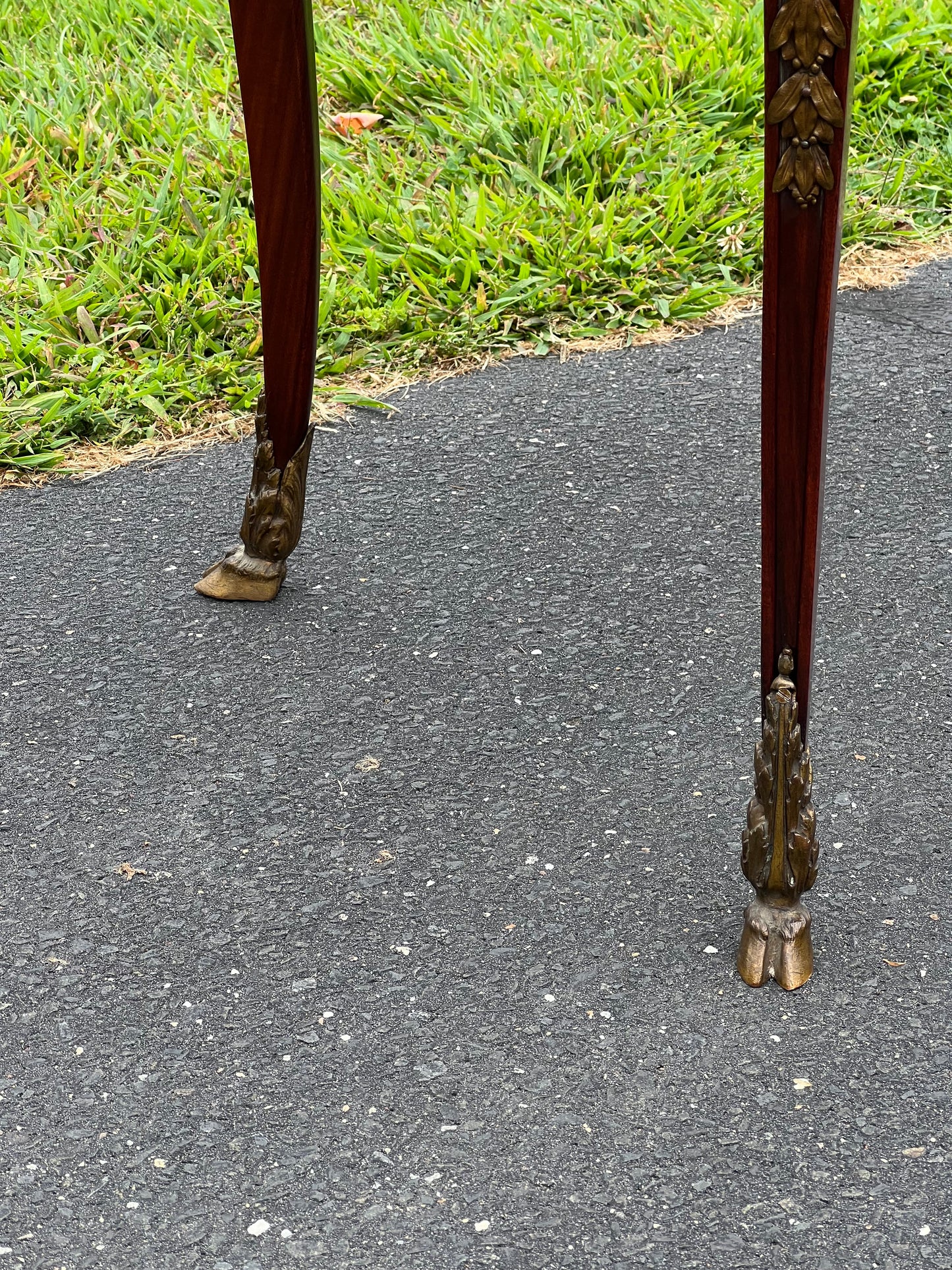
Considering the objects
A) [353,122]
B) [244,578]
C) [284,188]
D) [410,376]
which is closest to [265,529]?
[244,578]

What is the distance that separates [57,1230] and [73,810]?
0.60m

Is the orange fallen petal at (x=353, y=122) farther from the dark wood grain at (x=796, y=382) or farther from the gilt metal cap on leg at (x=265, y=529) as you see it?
the dark wood grain at (x=796, y=382)

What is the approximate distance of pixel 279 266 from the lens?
1932 mm

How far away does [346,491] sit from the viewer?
2412 millimetres

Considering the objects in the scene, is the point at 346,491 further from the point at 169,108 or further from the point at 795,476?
the point at 169,108

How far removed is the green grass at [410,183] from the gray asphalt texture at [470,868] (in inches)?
15.8

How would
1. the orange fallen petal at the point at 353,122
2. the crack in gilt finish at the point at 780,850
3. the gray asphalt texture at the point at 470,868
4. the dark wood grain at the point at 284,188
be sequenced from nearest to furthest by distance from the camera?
the gray asphalt texture at the point at 470,868
the crack in gilt finish at the point at 780,850
the dark wood grain at the point at 284,188
the orange fallen petal at the point at 353,122

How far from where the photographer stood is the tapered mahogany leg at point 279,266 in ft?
5.89

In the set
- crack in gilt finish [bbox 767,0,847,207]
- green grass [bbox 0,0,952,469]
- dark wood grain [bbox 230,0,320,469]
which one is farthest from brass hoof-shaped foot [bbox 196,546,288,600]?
crack in gilt finish [bbox 767,0,847,207]

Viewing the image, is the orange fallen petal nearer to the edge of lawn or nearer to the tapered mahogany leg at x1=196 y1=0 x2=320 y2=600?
the edge of lawn

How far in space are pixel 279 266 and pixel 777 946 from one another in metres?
1.11

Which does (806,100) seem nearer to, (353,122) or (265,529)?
(265,529)

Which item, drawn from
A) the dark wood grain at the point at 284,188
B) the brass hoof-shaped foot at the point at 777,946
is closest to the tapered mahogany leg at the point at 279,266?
the dark wood grain at the point at 284,188

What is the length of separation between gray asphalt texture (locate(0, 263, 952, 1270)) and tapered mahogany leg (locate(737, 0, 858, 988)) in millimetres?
127
